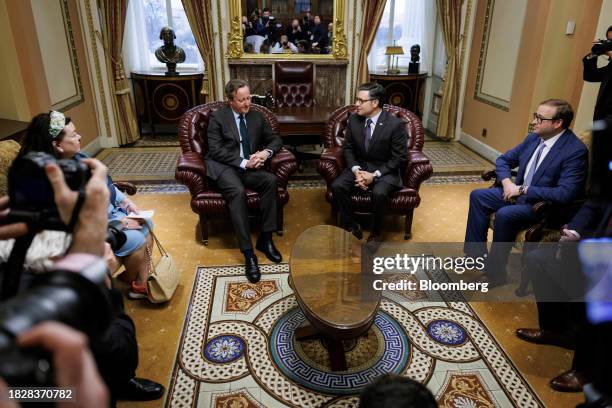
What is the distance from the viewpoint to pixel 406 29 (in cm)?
600

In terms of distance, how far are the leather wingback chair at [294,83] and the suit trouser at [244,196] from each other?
1976mm

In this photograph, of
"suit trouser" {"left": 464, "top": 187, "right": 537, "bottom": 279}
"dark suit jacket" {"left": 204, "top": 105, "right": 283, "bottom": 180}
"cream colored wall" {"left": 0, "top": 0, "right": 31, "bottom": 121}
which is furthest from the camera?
"cream colored wall" {"left": 0, "top": 0, "right": 31, "bottom": 121}

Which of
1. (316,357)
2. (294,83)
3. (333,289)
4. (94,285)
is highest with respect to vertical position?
(94,285)

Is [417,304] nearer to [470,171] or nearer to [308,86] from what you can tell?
[470,171]

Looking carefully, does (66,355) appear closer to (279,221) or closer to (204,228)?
(204,228)

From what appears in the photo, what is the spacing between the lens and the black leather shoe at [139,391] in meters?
1.81

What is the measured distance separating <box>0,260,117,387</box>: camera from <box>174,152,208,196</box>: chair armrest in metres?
2.27

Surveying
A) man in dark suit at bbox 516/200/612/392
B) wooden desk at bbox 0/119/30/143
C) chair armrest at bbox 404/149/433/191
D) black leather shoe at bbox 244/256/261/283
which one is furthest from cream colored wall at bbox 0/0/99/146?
man in dark suit at bbox 516/200/612/392

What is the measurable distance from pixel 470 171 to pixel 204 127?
2817mm

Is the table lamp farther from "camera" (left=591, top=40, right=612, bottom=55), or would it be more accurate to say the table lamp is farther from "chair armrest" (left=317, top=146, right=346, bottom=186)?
"chair armrest" (left=317, top=146, right=346, bottom=186)

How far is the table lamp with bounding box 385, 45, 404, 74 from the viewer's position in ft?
18.4

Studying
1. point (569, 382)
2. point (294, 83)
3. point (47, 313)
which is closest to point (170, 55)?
point (294, 83)

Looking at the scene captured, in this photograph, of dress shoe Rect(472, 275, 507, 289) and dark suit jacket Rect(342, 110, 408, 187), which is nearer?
dress shoe Rect(472, 275, 507, 289)

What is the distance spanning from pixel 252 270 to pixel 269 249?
10.3 inches
